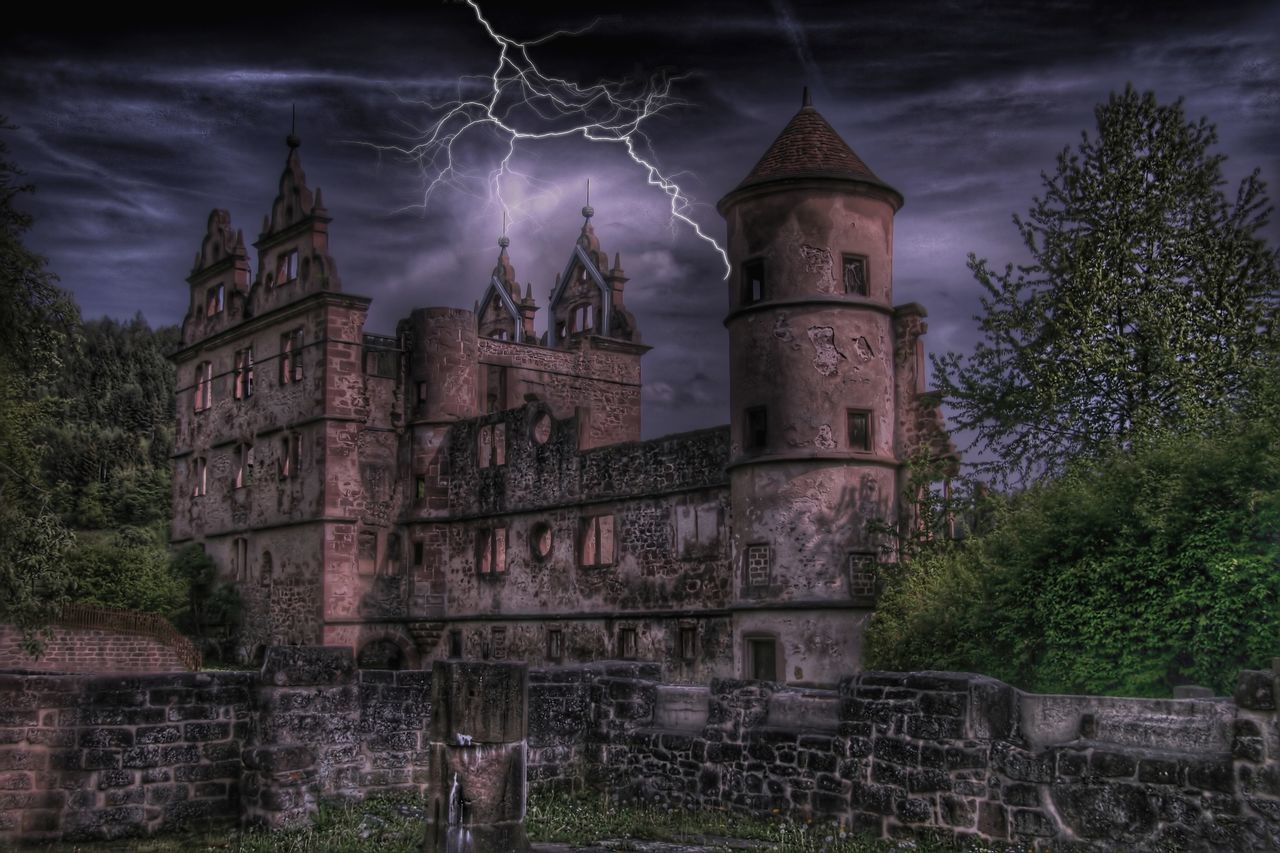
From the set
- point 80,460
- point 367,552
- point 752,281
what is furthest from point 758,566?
point 80,460

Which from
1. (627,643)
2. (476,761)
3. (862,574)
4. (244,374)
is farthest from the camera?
(244,374)

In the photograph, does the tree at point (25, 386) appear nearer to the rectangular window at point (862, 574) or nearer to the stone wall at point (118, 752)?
the stone wall at point (118, 752)

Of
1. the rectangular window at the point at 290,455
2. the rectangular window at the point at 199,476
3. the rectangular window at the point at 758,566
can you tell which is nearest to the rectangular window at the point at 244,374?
the rectangular window at the point at 290,455

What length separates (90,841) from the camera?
11.6m

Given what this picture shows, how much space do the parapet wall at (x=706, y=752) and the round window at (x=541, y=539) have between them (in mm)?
17403

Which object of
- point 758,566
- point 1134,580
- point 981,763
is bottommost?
point 981,763

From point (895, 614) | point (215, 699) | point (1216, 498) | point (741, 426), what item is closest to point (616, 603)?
point (741, 426)

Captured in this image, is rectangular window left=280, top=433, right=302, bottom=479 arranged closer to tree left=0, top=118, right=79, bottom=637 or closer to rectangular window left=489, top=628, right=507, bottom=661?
rectangular window left=489, top=628, right=507, bottom=661

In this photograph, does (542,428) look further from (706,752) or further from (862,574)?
(706,752)

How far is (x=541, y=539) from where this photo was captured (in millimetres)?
33031

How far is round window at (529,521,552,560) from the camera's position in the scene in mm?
32656

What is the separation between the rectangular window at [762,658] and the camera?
24609 mm

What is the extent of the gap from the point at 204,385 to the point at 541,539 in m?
16.0

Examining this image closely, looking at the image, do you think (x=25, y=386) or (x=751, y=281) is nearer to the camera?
(x=25, y=386)
